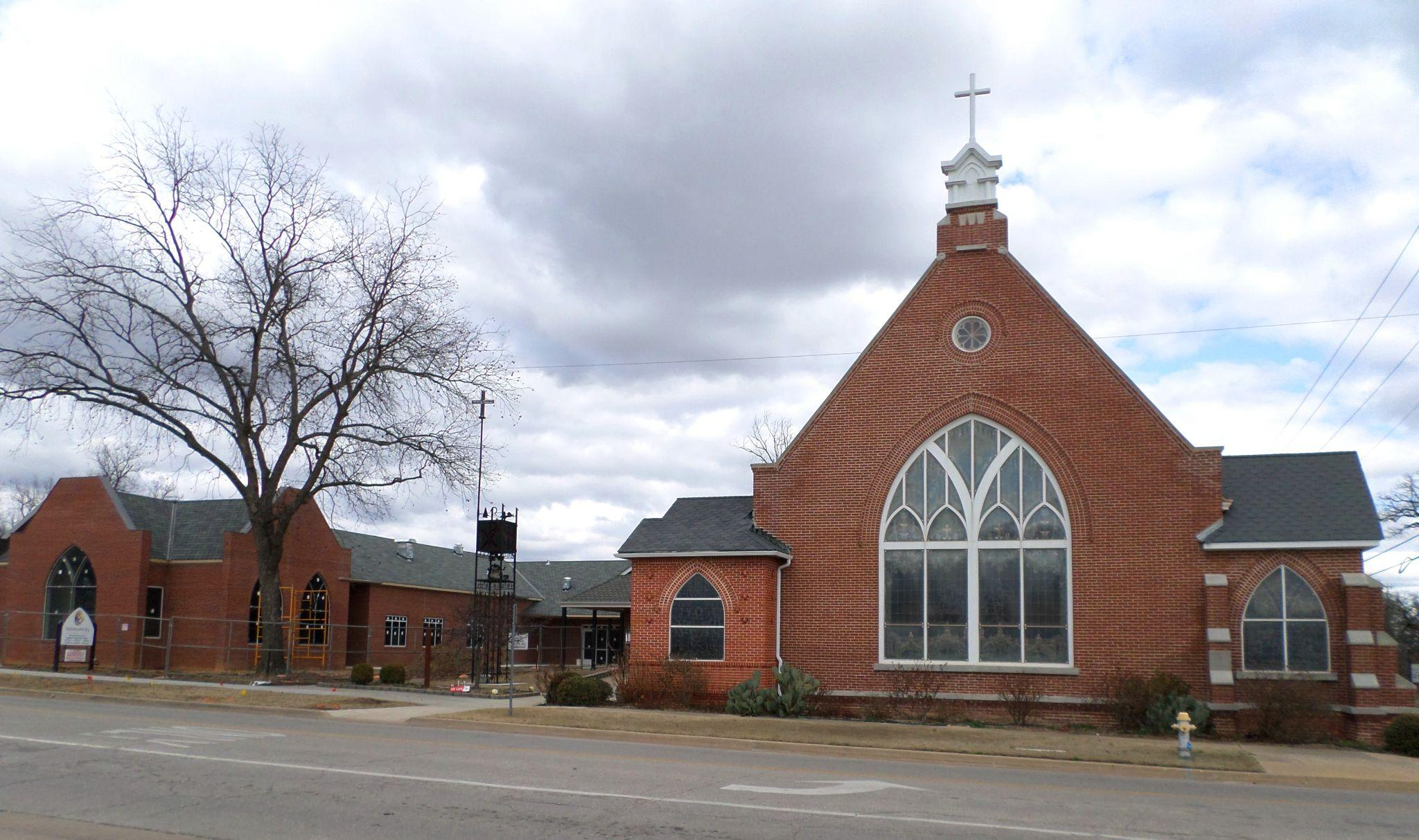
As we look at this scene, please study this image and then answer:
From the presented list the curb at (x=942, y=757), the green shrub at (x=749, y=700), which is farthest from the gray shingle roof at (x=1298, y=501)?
the green shrub at (x=749, y=700)

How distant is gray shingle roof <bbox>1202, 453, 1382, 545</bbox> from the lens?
68.6 feet

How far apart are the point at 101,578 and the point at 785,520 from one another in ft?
86.9

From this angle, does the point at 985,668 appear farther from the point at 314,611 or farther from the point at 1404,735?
the point at 314,611

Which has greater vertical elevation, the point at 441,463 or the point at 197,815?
the point at 441,463

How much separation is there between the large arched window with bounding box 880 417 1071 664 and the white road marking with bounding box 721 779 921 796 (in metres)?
10.5

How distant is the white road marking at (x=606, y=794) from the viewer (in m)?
10.1

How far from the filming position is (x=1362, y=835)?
420 inches

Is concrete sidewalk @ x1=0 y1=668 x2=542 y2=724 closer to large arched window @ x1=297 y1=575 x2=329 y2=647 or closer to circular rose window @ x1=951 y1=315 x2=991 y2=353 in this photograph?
large arched window @ x1=297 y1=575 x2=329 y2=647

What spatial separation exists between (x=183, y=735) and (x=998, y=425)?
17.2 meters

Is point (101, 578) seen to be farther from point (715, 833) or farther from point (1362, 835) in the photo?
point (1362, 835)

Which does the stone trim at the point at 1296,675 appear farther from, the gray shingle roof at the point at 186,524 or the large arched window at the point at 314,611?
the large arched window at the point at 314,611

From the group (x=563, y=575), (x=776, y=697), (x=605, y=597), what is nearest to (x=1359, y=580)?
(x=776, y=697)

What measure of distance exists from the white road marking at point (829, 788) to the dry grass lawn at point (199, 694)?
13.3 metres

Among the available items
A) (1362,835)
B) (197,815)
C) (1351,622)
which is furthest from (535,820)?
(1351,622)
